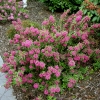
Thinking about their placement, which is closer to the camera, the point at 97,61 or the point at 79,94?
the point at 79,94

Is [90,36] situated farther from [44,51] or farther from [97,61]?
[44,51]

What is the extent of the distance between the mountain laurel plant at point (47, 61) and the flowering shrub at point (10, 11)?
2.04 m

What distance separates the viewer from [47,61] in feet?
14.3

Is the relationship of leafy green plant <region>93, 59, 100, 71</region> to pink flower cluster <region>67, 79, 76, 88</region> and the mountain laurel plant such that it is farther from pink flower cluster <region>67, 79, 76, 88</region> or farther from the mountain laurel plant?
pink flower cluster <region>67, 79, 76, 88</region>

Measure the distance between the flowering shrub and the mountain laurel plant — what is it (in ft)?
6.68

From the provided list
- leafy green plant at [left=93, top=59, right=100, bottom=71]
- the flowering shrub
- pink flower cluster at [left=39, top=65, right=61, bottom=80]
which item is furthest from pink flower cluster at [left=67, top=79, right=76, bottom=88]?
the flowering shrub

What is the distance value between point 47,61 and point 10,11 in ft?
9.99

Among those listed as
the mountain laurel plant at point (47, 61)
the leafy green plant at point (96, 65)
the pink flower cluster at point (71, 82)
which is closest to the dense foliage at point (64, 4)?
the mountain laurel plant at point (47, 61)

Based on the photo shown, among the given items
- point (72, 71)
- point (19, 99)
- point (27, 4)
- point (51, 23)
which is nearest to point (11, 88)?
point (19, 99)

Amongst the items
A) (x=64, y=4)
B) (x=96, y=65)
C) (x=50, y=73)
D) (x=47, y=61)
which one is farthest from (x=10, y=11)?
(x=50, y=73)

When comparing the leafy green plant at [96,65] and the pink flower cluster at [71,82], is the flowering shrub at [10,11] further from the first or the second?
the pink flower cluster at [71,82]

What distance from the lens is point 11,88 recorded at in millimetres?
4414

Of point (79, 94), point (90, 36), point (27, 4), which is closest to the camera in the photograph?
point (79, 94)

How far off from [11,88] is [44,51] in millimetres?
892
